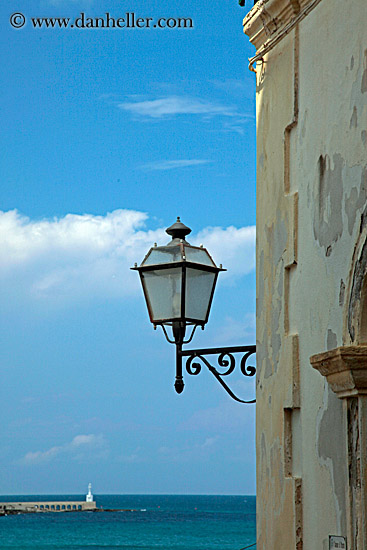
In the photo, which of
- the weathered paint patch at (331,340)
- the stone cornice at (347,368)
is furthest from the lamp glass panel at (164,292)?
the stone cornice at (347,368)

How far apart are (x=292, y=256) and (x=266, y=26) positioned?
149cm

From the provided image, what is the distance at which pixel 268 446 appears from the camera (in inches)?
215

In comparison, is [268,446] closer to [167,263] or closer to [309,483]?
[309,483]

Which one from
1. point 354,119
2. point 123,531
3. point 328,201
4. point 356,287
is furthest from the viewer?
point 123,531

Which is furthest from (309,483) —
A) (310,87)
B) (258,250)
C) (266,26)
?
(266,26)

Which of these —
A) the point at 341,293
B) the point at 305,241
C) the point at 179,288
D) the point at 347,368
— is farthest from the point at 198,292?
the point at 347,368

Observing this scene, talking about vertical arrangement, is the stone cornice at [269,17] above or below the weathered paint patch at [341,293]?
above

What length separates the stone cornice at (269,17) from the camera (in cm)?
536

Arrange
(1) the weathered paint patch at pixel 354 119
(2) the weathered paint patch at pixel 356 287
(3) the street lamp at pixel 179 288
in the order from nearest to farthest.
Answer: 1. (2) the weathered paint patch at pixel 356 287
2. (1) the weathered paint patch at pixel 354 119
3. (3) the street lamp at pixel 179 288

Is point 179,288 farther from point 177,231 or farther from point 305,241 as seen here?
point 305,241

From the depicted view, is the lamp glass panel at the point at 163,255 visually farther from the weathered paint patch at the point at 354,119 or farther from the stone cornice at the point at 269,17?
the weathered paint patch at the point at 354,119

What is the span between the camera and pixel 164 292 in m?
6.16

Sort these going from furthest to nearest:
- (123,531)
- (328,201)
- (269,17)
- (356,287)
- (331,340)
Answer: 1. (123,531)
2. (269,17)
3. (328,201)
4. (331,340)
5. (356,287)

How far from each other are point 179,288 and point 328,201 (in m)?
1.65
